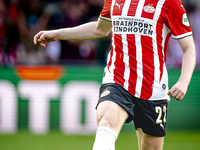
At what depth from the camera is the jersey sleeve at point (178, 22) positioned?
3.45 metres

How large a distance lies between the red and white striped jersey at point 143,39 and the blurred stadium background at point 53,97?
344 centimetres

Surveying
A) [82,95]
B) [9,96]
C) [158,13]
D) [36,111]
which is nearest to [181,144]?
[82,95]

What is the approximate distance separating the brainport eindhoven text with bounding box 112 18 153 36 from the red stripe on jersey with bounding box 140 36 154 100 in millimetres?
66

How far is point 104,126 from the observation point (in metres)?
3.08

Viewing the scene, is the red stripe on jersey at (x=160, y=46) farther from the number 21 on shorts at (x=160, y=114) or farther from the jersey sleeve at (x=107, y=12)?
the jersey sleeve at (x=107, y=12)

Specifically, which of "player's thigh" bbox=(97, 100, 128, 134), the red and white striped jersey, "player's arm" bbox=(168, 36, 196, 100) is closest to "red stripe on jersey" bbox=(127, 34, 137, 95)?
the red and white striped jersey

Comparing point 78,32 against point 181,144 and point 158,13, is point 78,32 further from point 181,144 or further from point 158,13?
point 181,144

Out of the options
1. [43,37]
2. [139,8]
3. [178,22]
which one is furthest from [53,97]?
[178,22]

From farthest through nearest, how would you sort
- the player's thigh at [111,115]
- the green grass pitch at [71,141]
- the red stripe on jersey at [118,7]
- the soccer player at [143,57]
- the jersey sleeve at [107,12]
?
the green grass pitch at [71,141] < the jersey sleeve at [107,12] < the red stripe on jersey at [118,7] < the soccer player at [143,57] < the player's thigh at [111,115]

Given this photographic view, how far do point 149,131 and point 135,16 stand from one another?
112 centimetres

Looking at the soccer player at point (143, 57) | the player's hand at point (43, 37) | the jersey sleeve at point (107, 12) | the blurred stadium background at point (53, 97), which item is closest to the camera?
the soccer player at point (143, 57)

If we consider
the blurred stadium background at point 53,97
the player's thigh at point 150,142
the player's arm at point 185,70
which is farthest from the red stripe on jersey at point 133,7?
the blurred stadium background at point 53,97

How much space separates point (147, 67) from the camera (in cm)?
357

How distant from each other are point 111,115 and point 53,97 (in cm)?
469
